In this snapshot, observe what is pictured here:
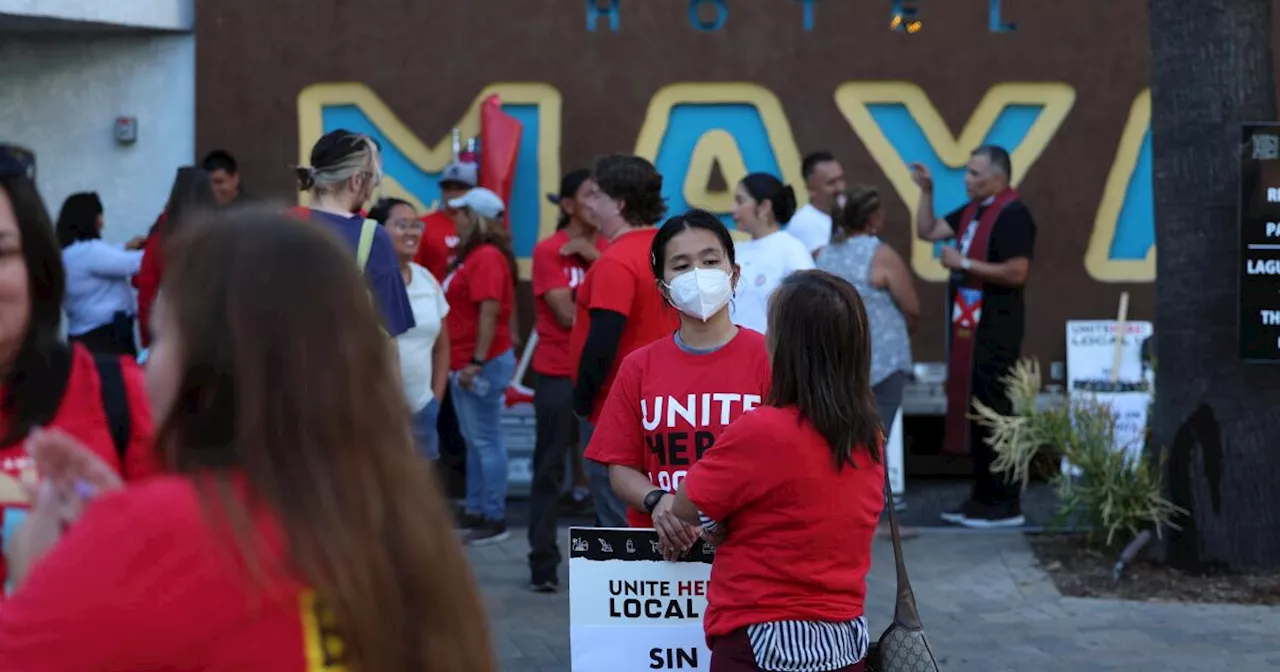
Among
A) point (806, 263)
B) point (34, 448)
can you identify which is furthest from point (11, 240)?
point (806, 263)

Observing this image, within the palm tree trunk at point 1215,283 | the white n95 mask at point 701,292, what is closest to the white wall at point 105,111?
the palm tree trunk at point 1215,283

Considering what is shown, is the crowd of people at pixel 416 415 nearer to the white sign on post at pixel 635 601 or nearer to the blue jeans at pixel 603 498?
the blue jeans at pixel 603 498

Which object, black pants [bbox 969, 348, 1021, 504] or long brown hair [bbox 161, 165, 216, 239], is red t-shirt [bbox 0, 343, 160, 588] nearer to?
long brown hair [bbox 161, 165, 216, 239]

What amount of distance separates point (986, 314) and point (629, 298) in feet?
12.8

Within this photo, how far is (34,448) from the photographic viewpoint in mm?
1955

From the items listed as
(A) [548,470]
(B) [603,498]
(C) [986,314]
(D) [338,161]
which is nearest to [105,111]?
(A) [548,470]

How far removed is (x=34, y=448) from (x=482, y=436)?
22.6ft

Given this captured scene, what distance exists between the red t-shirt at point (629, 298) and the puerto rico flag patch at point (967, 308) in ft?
12.3

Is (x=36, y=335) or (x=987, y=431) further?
(x=987, y=431)

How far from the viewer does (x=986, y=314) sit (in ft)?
30.4

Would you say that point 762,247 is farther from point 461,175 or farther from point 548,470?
point 461,175

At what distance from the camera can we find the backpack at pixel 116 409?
2615mm

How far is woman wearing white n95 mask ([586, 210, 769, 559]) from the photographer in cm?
450

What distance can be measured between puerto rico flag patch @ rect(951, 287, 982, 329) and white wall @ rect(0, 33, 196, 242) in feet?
17.8
